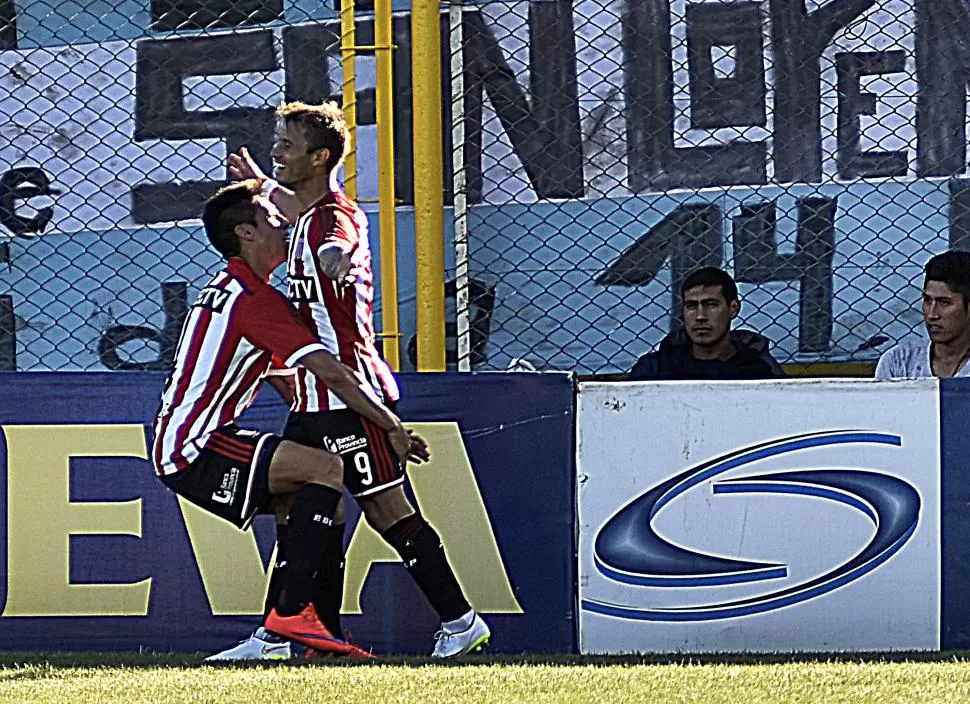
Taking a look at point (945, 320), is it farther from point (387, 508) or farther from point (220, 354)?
point (220, 354)

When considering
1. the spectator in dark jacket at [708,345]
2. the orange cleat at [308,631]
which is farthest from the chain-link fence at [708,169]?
the orange cleat at [308,631]

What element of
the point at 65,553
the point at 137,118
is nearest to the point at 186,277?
the point at 137,118

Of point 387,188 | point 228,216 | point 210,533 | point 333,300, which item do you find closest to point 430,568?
point 210,533

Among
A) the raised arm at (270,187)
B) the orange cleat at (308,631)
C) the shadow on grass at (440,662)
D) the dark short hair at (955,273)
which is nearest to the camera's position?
the shadow on grass at (440,662)

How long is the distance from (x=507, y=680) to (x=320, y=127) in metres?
1.94

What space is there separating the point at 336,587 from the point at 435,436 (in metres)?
0.63

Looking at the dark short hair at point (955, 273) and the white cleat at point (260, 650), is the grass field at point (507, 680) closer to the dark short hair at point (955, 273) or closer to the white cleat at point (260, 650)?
the white cleat at point (260, 650)

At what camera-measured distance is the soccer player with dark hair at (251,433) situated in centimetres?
495

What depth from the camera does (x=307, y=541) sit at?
16.2ft

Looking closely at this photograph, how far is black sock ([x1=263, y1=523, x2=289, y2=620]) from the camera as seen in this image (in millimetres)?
5000

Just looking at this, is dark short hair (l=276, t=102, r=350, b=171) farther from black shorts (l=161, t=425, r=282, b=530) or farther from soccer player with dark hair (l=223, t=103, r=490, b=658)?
black shorts (l=161, t=425, r=282, b=530)

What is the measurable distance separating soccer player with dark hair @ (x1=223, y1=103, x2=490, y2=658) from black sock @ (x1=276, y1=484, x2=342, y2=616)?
0.06m

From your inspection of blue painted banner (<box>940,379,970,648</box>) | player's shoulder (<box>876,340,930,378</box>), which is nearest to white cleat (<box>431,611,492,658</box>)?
blue painted banner (<box>940,379,970,648</box>)

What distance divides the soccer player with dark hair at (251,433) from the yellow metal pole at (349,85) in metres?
0.90
